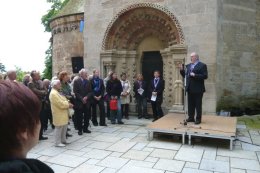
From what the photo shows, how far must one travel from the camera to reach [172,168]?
460cm

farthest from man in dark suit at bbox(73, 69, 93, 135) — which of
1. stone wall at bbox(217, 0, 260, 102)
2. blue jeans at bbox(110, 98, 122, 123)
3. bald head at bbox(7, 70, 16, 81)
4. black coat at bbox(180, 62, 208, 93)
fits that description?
stone wall at bbox(217, 0, 260, 102)

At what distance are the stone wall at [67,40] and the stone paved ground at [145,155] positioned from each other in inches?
232

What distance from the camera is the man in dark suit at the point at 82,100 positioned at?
710 cm

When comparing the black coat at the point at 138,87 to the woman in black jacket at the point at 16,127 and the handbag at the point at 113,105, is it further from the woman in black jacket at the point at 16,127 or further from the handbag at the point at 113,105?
the woman in black jacket at the point at 16,127

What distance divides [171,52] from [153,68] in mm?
1460

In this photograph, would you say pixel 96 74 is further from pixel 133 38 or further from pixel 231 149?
pixel 231 149

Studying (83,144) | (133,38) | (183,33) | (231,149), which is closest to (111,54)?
(133,38)

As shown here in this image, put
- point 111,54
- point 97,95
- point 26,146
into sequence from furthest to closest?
point 111,54 → point 97,95 → point 26,146

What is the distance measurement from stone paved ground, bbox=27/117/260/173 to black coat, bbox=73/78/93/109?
805mm

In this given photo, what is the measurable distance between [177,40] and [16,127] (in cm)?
824

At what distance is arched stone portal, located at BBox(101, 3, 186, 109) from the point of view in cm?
884

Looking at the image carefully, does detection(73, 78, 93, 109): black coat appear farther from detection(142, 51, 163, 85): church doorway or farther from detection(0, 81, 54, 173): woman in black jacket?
detection(0, 81, 54, 173): woman in black jacket

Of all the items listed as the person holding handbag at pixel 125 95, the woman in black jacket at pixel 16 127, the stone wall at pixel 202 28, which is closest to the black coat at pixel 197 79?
the stone wall at pixel 202 28

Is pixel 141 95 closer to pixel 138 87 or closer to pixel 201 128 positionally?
pixel 138 87
